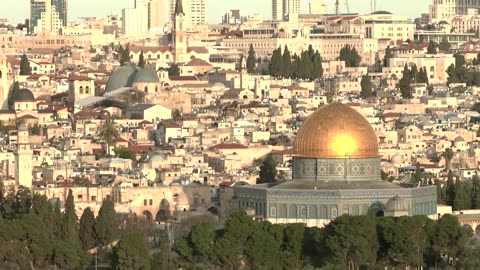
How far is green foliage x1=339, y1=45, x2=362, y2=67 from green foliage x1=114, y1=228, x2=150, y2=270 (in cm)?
7343

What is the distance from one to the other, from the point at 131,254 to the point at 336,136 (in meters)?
8.80

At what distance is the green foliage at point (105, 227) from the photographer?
207ft

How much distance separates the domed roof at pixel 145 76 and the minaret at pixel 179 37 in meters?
19.9

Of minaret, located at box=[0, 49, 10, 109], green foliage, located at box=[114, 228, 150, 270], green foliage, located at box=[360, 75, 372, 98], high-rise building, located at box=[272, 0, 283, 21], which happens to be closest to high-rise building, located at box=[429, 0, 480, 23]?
high-rise building, located at box=[272, 0, 283, 21]

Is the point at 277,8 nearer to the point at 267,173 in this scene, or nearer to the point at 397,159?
the point at 397,159

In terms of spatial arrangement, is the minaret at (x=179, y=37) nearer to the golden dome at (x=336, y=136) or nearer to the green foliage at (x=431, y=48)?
the green foliage at (x=431, y=48)

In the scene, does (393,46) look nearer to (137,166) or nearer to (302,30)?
(302,30)

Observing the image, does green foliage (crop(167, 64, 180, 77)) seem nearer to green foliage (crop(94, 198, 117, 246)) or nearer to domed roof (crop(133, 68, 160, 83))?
domed roof (crop(133, 68, 160, 83))

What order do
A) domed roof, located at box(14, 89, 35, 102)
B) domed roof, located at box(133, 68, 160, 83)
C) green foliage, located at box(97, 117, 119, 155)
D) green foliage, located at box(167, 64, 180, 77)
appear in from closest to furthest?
green foliage, located at box(97, 117, 119, 155)
domed roof, located at box(14, 89, 35, 102)
domed roof, located at box(133, 68, 160, 83)
green foliage, located at box(167, 64, 180, 77)

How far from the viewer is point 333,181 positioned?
Result: 212 ft

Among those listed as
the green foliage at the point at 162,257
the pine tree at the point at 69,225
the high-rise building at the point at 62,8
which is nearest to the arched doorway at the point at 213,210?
the pine tree at the point at 69,225

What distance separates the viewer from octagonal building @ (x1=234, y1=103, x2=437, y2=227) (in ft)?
210

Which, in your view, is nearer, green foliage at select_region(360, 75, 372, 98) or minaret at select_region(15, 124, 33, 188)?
minaret at select_region(15, 124, 33, 188)

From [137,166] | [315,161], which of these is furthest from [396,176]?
[315,161]
